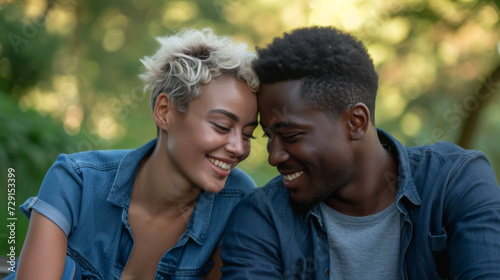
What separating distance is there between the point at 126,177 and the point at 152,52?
337cm

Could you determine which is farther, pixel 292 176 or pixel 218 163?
pixel 218 163

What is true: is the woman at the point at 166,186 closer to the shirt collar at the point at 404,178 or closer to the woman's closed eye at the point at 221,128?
the woman's closed eye at the point at 221,128

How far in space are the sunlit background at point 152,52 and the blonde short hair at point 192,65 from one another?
734 mm

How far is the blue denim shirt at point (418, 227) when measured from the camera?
184cm

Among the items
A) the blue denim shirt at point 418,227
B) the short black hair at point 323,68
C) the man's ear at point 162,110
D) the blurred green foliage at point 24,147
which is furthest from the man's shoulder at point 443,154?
the blurred green foliage at point 24,147

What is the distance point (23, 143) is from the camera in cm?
407

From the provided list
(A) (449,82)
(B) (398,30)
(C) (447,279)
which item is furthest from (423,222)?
(A) (449,82)

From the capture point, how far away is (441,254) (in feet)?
6.48

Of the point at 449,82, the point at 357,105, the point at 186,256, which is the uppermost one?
the point at 449,82

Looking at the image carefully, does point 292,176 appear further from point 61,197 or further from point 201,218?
point 61,197

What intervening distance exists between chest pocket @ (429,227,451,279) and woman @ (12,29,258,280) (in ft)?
2.74

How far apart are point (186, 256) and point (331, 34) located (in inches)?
46.2

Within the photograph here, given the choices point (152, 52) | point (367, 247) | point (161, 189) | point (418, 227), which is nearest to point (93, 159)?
point (161, 189)

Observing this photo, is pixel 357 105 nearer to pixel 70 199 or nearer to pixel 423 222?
pixel 423 222
